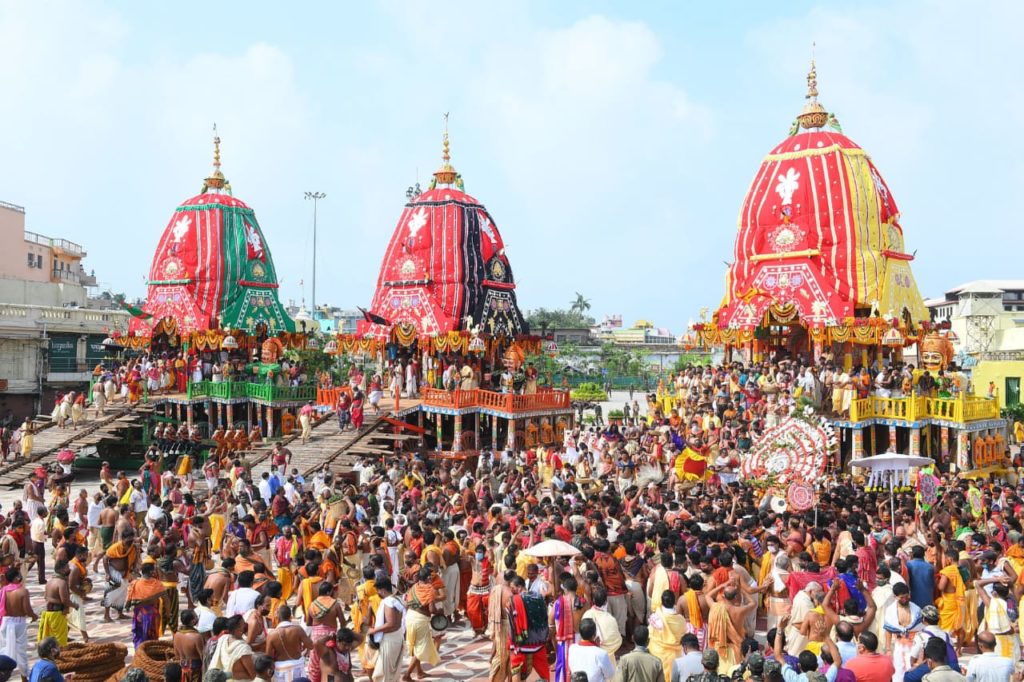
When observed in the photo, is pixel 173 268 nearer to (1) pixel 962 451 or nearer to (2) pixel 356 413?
(2) pixel 356 413

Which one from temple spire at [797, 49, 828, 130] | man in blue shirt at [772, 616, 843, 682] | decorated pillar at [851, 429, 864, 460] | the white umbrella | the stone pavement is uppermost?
temple spire at [797, 49, 828, 130]

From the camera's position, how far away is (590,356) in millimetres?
68062

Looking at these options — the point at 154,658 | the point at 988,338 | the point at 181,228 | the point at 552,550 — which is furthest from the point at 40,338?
the point at 988,338

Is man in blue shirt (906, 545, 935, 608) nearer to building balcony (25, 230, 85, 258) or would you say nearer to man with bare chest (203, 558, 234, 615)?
man with bare chest (203, 558, 234, 615)

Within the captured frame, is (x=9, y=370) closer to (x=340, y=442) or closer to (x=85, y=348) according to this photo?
(x=85, y=348)

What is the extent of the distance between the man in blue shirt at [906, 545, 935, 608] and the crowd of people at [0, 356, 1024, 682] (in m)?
0.02

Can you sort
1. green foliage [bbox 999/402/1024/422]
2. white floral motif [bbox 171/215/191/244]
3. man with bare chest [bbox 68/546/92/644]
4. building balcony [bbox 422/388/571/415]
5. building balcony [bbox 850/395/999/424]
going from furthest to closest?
white floral motif [bbox 171/215/191/244], green foliage [bbox 999/402/1024/422], building balcony [bbox 422/388/571/415], building balcony [bbox 850/395/999/424], man with bare chest [bbox 68/546/92/644]

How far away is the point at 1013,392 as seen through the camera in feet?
121

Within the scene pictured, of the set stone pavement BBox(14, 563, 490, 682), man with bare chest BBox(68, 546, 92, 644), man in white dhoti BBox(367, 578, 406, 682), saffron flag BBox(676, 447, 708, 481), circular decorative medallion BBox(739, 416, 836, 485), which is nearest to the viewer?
man in white dhoti BBox(367, 578, 406, 682)

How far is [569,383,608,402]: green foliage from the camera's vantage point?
5195 centimetres

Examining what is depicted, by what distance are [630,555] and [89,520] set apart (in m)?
8.73

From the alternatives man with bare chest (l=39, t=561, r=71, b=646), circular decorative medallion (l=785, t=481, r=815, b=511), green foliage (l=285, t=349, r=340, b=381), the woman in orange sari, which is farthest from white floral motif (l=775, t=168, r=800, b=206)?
man with bare chest (l=39, t=561, r=71, b=646)

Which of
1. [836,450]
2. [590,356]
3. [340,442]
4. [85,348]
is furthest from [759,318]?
[590,356]

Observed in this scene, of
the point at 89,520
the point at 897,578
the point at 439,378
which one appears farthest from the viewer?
the point at 439,378
